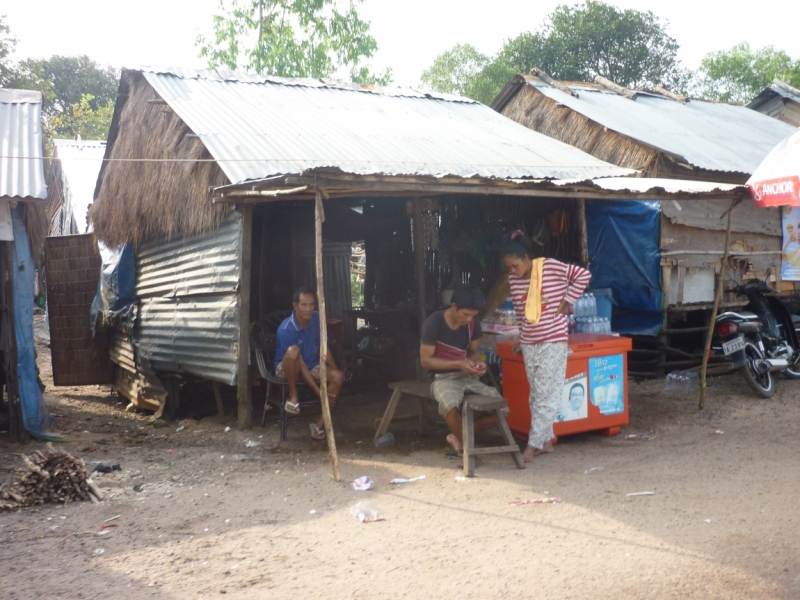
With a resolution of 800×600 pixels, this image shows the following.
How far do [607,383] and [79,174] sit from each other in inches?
595

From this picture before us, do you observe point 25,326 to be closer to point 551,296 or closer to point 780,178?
point 551,296

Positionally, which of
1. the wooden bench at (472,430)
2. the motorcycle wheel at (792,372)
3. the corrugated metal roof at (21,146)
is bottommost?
the motorcycle wheel at (792,372)

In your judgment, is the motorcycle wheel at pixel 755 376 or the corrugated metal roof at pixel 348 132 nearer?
the corrugated metal roof at pixel 348 132

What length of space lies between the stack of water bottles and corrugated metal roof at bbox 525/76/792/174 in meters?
2.78

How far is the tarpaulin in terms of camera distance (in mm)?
9766

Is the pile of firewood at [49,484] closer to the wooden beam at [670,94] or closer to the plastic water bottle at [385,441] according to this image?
the plastic water bottle at [385,441]

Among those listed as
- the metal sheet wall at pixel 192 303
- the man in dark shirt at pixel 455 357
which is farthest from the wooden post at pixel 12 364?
the man in dark shirt at pixel 455 357

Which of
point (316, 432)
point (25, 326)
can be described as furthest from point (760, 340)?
point (25, 326)

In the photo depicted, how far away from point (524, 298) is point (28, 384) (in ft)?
15.7

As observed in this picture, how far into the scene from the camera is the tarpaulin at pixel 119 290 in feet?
32.0

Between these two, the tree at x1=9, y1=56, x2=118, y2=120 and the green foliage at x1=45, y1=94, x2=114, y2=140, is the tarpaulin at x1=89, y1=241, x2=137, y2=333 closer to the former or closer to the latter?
the green foliage at x1=45, y1=94, x2=114, y2=140

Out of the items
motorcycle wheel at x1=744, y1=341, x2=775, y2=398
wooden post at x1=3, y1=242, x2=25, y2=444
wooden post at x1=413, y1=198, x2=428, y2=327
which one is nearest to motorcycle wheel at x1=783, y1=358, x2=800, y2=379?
motorcycle wheel at x1=744, y1=341, x2=775, y2=398

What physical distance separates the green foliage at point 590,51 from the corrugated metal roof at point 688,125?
13331 millimetres

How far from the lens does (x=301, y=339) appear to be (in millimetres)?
7086
